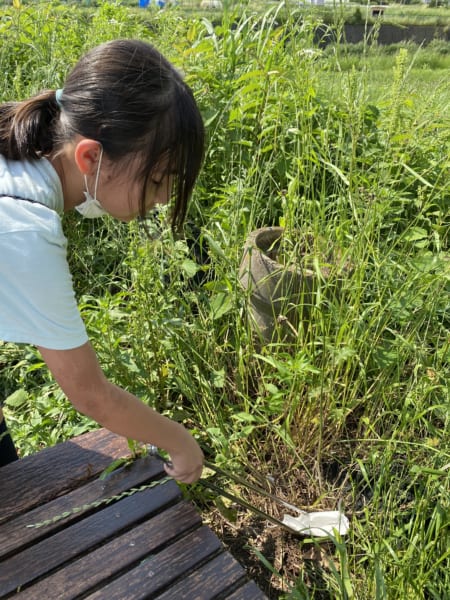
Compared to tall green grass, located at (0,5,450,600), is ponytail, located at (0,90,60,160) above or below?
above

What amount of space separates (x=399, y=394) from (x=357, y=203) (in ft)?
2.19

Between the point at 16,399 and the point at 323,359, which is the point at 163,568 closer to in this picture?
the point at 323,359

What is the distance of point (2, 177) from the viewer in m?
1.11

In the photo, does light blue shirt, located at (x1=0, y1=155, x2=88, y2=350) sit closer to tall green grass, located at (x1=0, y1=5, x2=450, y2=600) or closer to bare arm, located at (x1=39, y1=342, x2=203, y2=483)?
bare arm, located at (x1=39, y1=342, x2=203, y2=483)

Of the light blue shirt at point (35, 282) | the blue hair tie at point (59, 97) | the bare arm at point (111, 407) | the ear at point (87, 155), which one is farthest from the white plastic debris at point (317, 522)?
the blue hair tie at point (59, 97)

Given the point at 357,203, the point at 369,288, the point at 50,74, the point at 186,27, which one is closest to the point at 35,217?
the point at 357,203

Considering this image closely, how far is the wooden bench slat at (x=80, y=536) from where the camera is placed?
120cm

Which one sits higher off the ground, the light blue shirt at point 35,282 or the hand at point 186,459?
the light blue shirt at point 35,282

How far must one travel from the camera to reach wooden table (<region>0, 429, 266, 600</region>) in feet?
3.88

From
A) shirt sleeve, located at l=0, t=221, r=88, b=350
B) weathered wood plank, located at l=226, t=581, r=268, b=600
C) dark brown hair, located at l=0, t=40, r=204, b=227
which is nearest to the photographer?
shirt sleeve, located at l=0, t=221, r=88, b=350

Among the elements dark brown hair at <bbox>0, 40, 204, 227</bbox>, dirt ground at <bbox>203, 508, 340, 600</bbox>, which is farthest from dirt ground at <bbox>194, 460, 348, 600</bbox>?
dark brown hair at <bbox>0, 40, 204, 227</bbox>

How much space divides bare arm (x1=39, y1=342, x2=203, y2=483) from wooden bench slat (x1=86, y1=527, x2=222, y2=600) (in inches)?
6.4

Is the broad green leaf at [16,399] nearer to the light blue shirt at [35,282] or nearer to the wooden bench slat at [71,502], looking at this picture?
the wooden bench slat at [71,502]

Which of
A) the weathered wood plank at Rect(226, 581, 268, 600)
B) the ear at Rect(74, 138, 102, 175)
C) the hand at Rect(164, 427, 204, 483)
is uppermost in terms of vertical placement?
the ear at Rect(74, 138, 102, 175)
